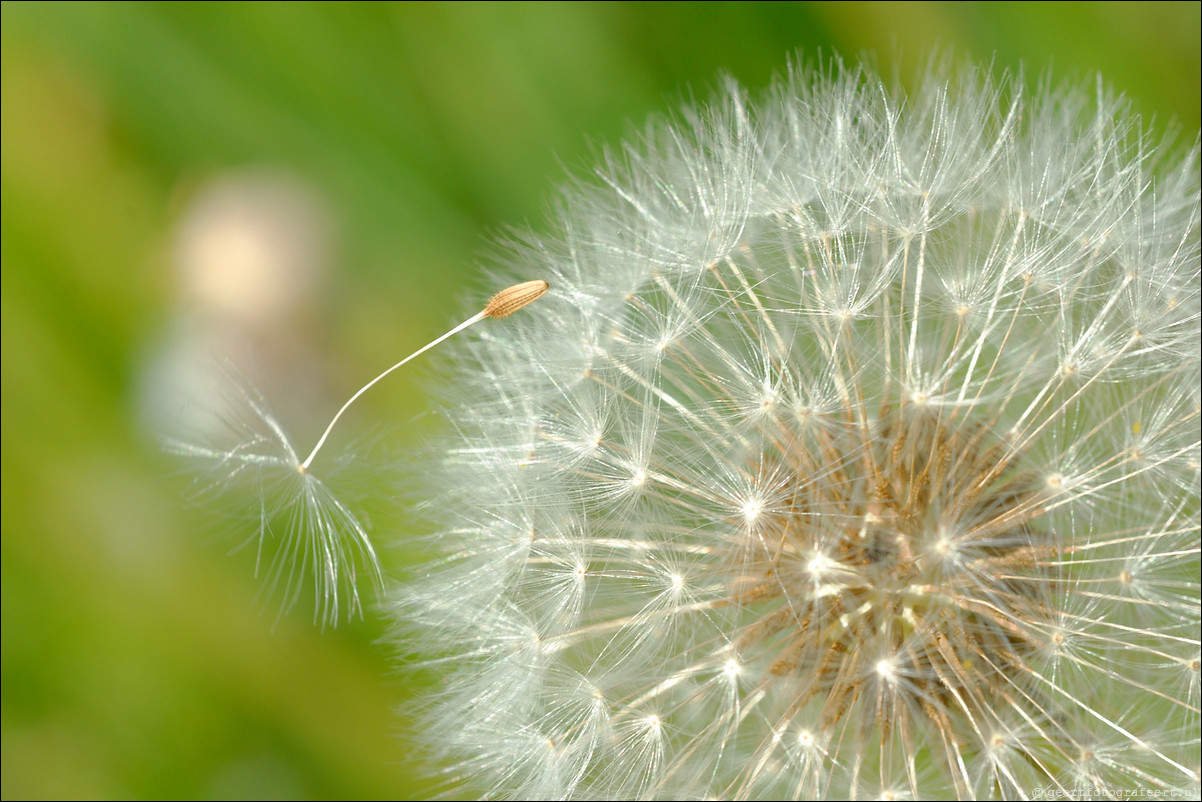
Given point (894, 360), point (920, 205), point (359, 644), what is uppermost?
point (920, 205)

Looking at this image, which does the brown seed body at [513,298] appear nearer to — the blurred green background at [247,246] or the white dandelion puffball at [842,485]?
the white dandelion puffball at [842,485]

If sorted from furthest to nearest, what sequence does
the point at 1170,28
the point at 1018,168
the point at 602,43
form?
the point at 602,43 → the point at 1170,28 → the point at 1018,168

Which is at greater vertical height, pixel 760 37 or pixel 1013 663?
pixel 760 37

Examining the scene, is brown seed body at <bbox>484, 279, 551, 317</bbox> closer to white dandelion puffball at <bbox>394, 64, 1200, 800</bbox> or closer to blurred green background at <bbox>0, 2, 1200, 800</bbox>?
white dandelion puffball at <bbox>394, 64, 1200, 800</bbox>

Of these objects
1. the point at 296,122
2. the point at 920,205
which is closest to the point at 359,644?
the point at 296,122

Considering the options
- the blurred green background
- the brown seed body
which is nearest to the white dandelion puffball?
the brown seed body

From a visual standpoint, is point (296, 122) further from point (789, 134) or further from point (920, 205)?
point (920, 205)

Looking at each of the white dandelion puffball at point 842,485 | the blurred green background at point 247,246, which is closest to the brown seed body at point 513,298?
the white dandelion puffball at point 842,485
